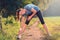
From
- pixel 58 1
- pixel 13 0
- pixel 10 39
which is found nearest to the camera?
pixel 10 39

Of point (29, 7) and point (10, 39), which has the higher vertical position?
point (29, 7)

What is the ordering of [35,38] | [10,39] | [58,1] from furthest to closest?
[58,1] < [35,38] < [10,39]

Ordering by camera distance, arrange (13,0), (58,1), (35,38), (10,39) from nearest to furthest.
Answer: (10,39), (35,38), (13,0), (58,1)

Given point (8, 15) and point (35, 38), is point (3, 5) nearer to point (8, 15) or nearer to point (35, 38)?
point (8, 15)

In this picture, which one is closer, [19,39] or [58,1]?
[19,39]

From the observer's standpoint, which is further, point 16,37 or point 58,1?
point 58,1

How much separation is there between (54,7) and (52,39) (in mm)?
21786

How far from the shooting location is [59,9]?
30.8 m

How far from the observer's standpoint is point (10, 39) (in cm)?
817

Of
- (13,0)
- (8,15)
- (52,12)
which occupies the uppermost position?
(13,0)

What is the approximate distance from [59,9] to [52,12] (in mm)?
1236

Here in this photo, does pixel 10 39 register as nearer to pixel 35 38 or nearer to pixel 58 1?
pixel 35 38

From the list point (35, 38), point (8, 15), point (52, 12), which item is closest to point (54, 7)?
point (52, 12)

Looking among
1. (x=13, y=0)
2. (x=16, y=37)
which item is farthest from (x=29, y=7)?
(x=13, y=0)
